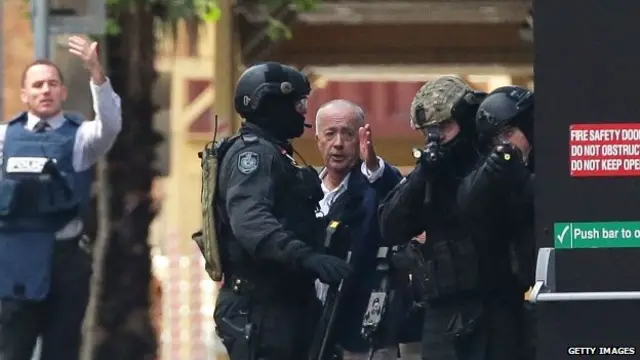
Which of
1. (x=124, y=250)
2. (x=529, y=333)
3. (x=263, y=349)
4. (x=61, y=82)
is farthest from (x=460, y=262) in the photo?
(x=124, y=250)

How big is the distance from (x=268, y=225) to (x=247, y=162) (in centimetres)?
31

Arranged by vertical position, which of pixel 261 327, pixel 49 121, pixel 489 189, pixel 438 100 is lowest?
pixel 261 327

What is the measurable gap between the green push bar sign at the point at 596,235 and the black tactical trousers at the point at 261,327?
1667mm

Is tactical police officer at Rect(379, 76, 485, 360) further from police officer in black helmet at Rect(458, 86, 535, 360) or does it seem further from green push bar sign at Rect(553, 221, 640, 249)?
green push bar sign at Rect(553, 221, 640, 249)

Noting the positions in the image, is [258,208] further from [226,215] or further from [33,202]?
[33,202]

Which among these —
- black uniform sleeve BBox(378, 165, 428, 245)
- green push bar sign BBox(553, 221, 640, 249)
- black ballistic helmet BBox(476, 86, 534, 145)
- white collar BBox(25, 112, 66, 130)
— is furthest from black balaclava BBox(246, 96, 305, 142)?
green push bar sign BBox(553, 221, 640, 249)

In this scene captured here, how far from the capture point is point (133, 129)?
1130cm

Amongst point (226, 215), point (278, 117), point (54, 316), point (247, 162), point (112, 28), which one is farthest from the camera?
point (112, 28)

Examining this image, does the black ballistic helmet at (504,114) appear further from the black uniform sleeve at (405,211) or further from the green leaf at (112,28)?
the green leaf at (112,28)

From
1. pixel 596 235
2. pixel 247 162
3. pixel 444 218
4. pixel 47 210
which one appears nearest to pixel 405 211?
pixel 444 218

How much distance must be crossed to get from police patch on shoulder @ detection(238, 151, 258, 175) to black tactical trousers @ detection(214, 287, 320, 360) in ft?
1.68

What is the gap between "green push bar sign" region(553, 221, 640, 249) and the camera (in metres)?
4.89

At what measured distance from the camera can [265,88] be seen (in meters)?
6.37

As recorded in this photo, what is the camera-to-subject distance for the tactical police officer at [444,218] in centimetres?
597
